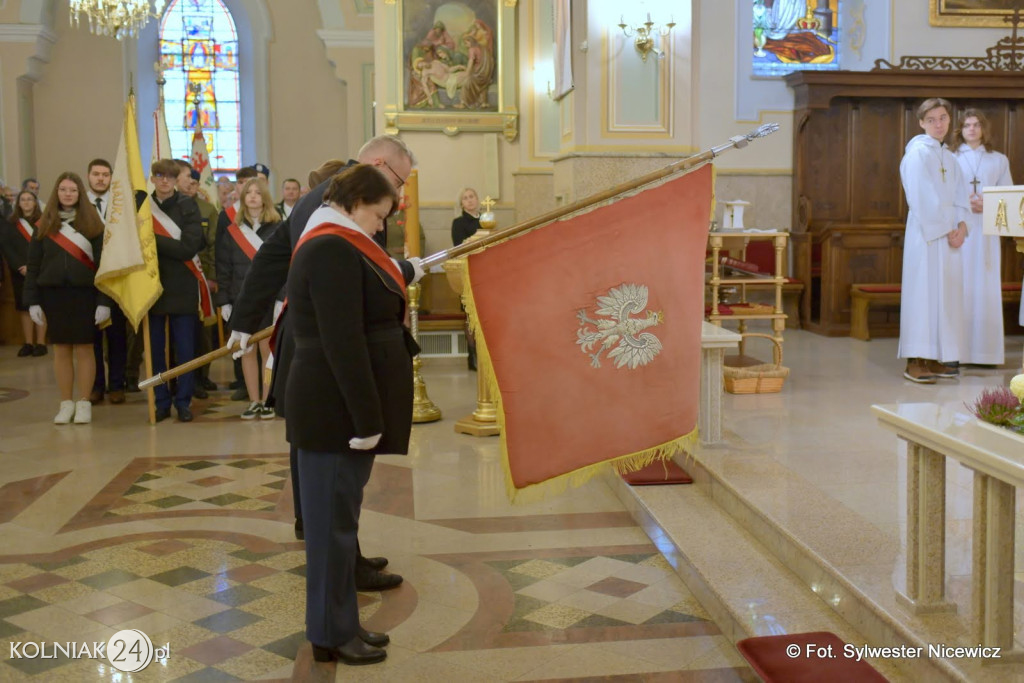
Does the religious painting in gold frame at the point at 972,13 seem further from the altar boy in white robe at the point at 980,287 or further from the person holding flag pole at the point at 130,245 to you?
the person holding flag pole at the point at 130,245

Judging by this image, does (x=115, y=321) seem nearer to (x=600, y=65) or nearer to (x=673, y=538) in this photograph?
(x=600, y=65)

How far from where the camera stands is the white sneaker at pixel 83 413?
724 centimetres

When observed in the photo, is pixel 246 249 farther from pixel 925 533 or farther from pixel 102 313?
pixel 925 533

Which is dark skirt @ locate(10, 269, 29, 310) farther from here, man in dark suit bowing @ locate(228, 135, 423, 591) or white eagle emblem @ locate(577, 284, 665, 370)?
white eagle emblem @ locate(577, 284, 665, 370)

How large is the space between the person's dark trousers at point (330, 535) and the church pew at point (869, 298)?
299 inches

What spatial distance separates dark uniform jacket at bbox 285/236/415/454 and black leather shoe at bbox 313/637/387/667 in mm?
628

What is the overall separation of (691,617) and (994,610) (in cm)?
115

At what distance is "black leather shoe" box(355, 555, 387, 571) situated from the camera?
13.3ft

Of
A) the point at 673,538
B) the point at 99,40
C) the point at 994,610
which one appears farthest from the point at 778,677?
the point at 99,40

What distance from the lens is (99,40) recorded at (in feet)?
48.9

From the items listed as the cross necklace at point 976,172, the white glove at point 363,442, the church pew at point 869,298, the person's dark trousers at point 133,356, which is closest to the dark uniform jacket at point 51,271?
the person's dark trousers at point 133,356

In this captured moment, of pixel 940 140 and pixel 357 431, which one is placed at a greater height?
pixel 940 140

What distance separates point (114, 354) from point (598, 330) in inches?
212

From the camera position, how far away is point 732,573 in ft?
13.0
